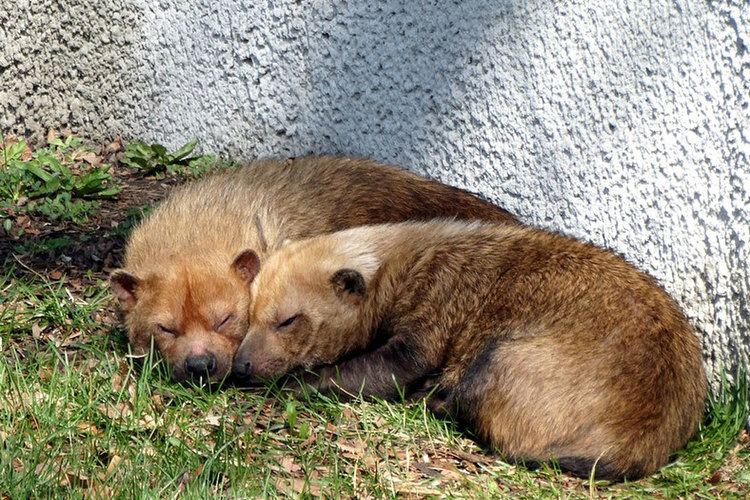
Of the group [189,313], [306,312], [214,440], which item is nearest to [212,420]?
[214,440]

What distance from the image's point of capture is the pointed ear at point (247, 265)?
616 centimetres

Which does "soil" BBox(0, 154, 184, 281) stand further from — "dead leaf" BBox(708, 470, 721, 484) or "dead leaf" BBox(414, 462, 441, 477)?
"dead leaf" BBox(708, 470, 721, 484)

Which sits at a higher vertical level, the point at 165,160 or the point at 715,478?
the point at 165,160

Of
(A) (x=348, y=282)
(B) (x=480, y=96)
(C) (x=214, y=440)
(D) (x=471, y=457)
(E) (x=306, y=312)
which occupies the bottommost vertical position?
(C) (x=214, y=440)

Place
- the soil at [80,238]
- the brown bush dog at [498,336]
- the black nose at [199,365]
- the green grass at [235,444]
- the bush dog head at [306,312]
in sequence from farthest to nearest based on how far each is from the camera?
the soil at [80,238]
the bush dog head at [306,312]
the black nose at [199,365]
the brown bush dog at [498,336]
the green grass at [235,444]

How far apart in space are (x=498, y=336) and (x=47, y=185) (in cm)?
411

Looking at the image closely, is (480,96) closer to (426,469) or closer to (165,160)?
(426,469)

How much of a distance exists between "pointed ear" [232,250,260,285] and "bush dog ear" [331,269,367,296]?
49 centimetres

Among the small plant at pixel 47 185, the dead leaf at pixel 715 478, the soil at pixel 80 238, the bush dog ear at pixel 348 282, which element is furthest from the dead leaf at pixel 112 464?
the small plant at pixel 47 185

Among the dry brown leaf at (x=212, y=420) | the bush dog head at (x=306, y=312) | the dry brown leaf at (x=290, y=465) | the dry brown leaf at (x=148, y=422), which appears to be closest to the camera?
the dry brown leaf at (x=290, y=465)

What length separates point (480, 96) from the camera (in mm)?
6656

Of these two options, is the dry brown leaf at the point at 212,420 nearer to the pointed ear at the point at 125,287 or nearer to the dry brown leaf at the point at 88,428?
the dry brown leaf at the point at 88,428

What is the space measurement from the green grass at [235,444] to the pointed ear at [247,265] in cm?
73

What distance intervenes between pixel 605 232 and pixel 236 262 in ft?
7.03
